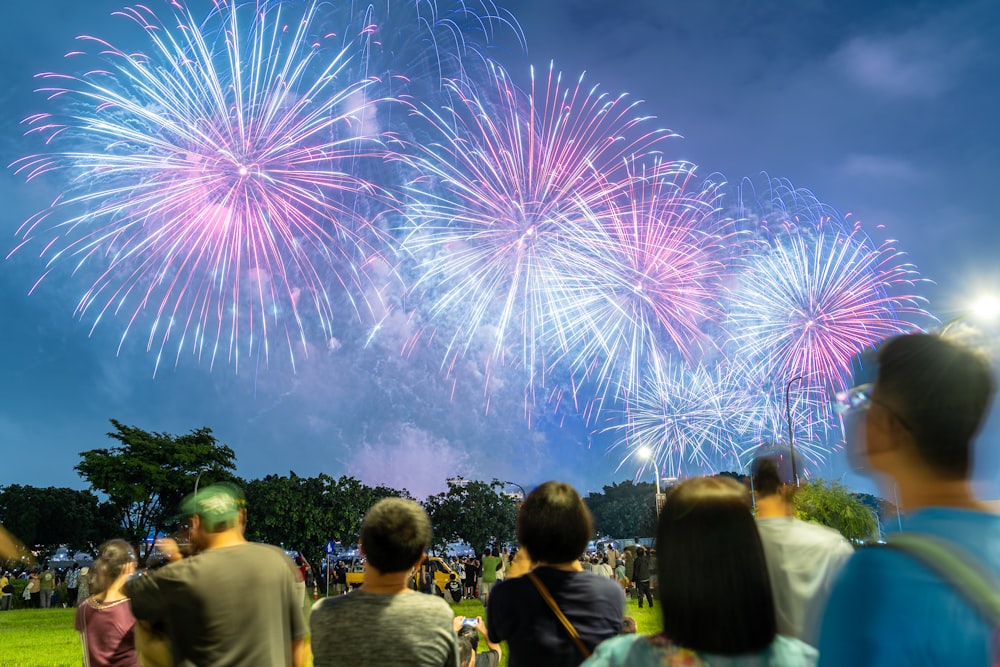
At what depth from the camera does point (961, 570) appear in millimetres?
1462

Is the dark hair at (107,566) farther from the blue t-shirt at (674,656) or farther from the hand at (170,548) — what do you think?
the blue t-shirt at (674,656)

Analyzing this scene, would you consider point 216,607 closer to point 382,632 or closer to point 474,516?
point 382,632

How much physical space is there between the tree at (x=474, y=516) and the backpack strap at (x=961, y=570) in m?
77.2

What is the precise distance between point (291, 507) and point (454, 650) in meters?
55.1

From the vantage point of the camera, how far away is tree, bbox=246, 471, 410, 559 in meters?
55.6

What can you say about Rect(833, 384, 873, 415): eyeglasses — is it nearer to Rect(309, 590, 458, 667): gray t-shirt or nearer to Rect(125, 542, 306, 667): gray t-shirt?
Rect(309, 590, 458, 667): gray t-shirt

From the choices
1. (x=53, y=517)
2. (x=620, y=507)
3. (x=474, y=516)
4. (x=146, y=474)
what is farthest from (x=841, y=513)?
(x=620, y=507)

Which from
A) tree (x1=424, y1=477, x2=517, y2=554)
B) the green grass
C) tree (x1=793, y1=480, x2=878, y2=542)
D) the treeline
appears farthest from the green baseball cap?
tree (x1=424, y1=477, x2=517, y2=554)

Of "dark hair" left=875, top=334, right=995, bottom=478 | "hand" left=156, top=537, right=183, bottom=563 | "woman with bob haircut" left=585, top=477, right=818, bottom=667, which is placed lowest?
"hand" left=156, top=537, right=183, bottom=563

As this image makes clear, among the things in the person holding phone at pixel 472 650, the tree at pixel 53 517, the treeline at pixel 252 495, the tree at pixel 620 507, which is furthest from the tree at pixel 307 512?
the tree at pixel 620 507

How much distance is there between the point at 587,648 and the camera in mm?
3410

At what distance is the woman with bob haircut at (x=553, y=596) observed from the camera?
342cm

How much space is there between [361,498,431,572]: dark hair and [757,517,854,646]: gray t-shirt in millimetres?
1877

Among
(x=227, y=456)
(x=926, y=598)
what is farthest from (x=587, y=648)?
(x=227, y=456)
